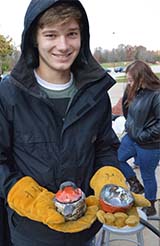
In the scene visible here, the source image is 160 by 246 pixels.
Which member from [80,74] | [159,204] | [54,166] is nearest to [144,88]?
[159,204]

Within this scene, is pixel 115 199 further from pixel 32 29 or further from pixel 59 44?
pixel 32 29

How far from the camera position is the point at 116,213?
1082 millimetres

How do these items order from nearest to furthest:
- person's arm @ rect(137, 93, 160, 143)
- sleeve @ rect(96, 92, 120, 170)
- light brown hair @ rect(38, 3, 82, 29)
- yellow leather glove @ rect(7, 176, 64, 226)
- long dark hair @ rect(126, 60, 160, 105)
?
yellow leather glove @ rect(7, 176, 64, 226) → light brown hair @ rect(38, 3, 82, 29) → sleeve @ rect(96, 92, 120, 170) → person's arm @ rect(137, 93, 160, 143) → long dark hair @ rect(126, 60, 160, 105)

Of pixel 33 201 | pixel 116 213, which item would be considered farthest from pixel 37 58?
pixel 116 213

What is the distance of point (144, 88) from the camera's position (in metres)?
3.23

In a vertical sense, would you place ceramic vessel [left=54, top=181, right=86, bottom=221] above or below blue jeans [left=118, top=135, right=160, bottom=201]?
above

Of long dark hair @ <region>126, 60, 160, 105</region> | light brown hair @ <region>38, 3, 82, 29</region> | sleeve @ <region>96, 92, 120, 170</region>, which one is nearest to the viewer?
light brown hair @ <region>38, 3, 82, 29</region>

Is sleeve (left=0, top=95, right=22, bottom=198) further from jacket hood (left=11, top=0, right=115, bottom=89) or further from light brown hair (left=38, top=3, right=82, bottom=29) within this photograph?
light brown hair (left=38, top=3, right=82, bottom=29)

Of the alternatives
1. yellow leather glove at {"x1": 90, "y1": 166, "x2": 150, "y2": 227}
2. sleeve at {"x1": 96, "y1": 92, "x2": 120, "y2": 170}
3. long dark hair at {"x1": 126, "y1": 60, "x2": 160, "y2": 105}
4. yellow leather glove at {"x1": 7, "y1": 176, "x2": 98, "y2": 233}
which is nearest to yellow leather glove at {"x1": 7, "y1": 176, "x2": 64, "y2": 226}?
yellow leather glove at {"x1": 7, "y1": 176, "x2": 98, "y2": 233}

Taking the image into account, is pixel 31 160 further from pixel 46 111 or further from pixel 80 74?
pixel 80 74

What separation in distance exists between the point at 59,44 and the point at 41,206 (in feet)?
1.68

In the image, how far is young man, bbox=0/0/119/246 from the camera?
1188 millimetres

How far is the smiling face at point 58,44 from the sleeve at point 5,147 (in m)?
0.21

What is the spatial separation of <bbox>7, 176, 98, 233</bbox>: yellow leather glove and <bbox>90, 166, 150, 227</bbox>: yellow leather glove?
4 centimetres
